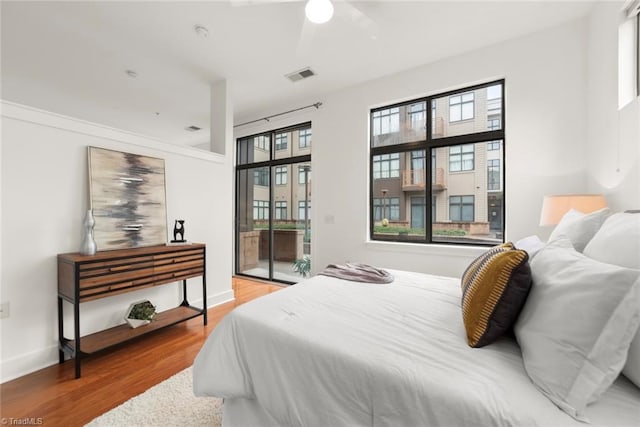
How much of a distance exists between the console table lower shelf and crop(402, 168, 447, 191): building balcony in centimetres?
283

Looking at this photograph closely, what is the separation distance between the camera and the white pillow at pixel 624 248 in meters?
0.76

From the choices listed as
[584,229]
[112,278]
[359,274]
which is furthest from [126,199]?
[584,229]

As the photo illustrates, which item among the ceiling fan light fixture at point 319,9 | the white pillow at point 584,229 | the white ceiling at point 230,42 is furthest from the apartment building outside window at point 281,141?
the white pillow at point 584,229

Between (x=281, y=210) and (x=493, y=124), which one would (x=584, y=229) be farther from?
(x=281, y=210)

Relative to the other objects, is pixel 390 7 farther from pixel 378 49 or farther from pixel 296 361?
pixel 296 361

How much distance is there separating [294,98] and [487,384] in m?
4.07

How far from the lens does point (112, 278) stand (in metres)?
2.07

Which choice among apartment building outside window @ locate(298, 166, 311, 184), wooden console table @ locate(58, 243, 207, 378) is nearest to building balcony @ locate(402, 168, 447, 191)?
apartment building outside window @ locate(298, 166, 311, 184)

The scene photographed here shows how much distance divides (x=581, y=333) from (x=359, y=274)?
4.64 feet

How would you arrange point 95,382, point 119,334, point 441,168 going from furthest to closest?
A: 1. point 441,168
2. point 119,334
3. point 95,382

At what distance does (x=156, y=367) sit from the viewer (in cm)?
198

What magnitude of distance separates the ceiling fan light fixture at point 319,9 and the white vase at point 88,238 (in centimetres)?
231

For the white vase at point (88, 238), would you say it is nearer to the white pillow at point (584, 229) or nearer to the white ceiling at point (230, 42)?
the white ceiling at point (230, 42)

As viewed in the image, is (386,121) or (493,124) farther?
(386,121)
